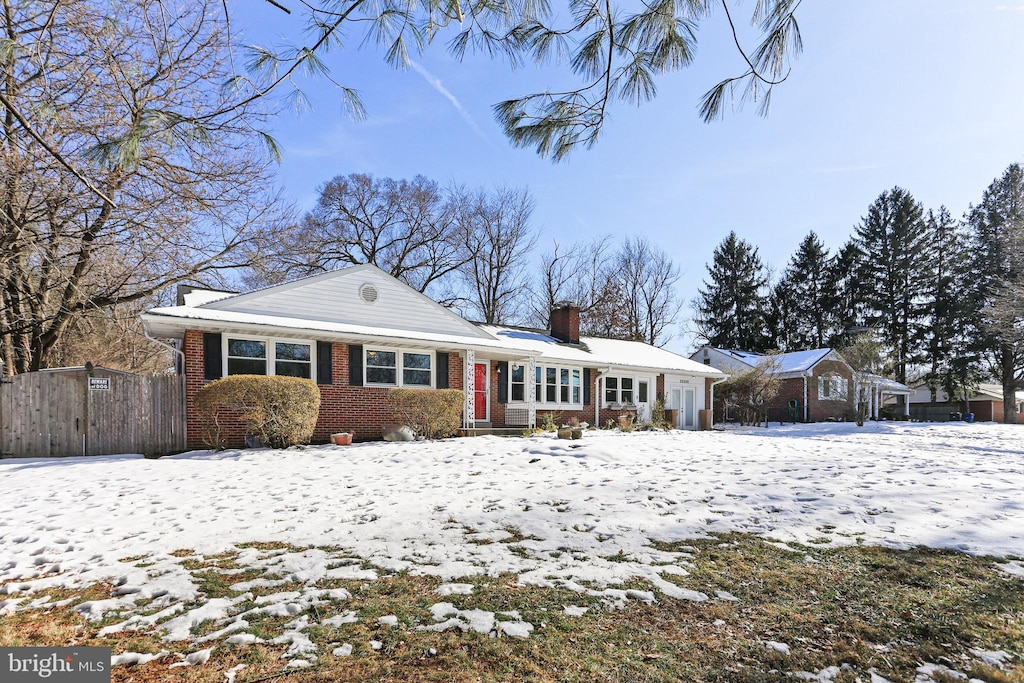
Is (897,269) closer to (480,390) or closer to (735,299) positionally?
(735,299)

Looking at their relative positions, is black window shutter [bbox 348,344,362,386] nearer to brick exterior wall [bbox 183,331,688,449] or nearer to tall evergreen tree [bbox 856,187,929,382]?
brick exterior wall [bbox 183,331,688,449]

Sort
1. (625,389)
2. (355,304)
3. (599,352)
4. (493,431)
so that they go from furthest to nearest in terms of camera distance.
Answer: (599,352) → (625,389) → (493,431) → (355,304)

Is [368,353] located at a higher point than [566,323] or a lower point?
lower

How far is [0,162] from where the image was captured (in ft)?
24.0

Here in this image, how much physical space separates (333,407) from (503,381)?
5738 millimetres

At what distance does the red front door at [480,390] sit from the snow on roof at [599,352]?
1714 mm

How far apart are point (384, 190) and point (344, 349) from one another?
1988cm

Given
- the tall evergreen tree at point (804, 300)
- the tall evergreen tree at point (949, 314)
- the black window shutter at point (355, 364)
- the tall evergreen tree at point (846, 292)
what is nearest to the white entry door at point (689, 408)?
the black window shutter at point (355, 364)

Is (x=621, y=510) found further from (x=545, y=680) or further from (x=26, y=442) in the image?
(x=26, y=442)

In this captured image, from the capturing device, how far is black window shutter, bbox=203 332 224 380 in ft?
38.9

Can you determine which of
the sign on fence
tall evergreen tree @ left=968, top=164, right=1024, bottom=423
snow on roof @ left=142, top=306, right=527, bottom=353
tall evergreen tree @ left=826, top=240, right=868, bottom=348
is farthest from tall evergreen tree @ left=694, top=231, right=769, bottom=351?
the sign on fence

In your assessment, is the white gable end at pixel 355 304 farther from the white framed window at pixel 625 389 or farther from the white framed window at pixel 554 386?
the white framed window at pixel 625 389

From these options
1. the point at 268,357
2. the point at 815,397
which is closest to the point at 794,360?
the point at 815,397

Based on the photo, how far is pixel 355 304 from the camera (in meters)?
14.2
